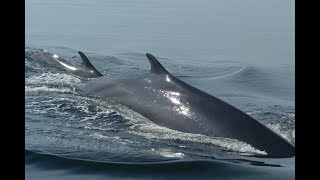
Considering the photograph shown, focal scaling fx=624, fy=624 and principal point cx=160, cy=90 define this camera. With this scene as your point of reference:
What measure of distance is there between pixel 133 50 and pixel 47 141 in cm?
1280

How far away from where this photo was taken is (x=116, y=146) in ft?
19.8

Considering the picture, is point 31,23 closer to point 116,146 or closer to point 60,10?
point 60,10

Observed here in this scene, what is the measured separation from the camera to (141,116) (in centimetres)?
762

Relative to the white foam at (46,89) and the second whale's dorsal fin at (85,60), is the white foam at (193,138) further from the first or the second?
the second whale's dorsal fin at (85,60)

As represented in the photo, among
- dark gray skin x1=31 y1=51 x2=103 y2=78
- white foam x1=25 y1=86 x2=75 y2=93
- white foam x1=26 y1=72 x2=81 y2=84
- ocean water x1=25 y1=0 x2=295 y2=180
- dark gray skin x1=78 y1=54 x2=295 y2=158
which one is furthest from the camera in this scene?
dark gray skin x1=31 y1=51 x2=103 y2=78

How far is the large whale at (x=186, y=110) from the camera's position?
6.17 metres

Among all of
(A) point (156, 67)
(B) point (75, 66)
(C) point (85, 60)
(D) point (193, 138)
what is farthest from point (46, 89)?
(D) point (193, 138)

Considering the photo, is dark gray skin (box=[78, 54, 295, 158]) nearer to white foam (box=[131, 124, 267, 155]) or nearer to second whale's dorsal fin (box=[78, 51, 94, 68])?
white foam (box=[131, 124, 267, 155])

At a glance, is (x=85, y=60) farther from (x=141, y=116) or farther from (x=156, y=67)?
(x=141, y=116)

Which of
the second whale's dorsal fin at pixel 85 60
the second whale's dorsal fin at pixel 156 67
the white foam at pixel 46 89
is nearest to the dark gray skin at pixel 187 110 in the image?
the second whale's dorsal fin at pixel 156 67

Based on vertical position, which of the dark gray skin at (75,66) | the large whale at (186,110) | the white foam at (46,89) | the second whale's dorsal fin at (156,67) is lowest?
the large whale at (186,110)

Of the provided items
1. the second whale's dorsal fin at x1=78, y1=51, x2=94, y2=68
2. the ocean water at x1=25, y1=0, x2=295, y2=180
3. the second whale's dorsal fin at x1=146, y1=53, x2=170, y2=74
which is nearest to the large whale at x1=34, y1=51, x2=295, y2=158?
the second whale's dorsal fin at x1=146, y1=53, x2=170, y2=74

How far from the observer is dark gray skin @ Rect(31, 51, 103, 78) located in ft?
35.0

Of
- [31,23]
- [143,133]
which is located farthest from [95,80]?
[31,23]
